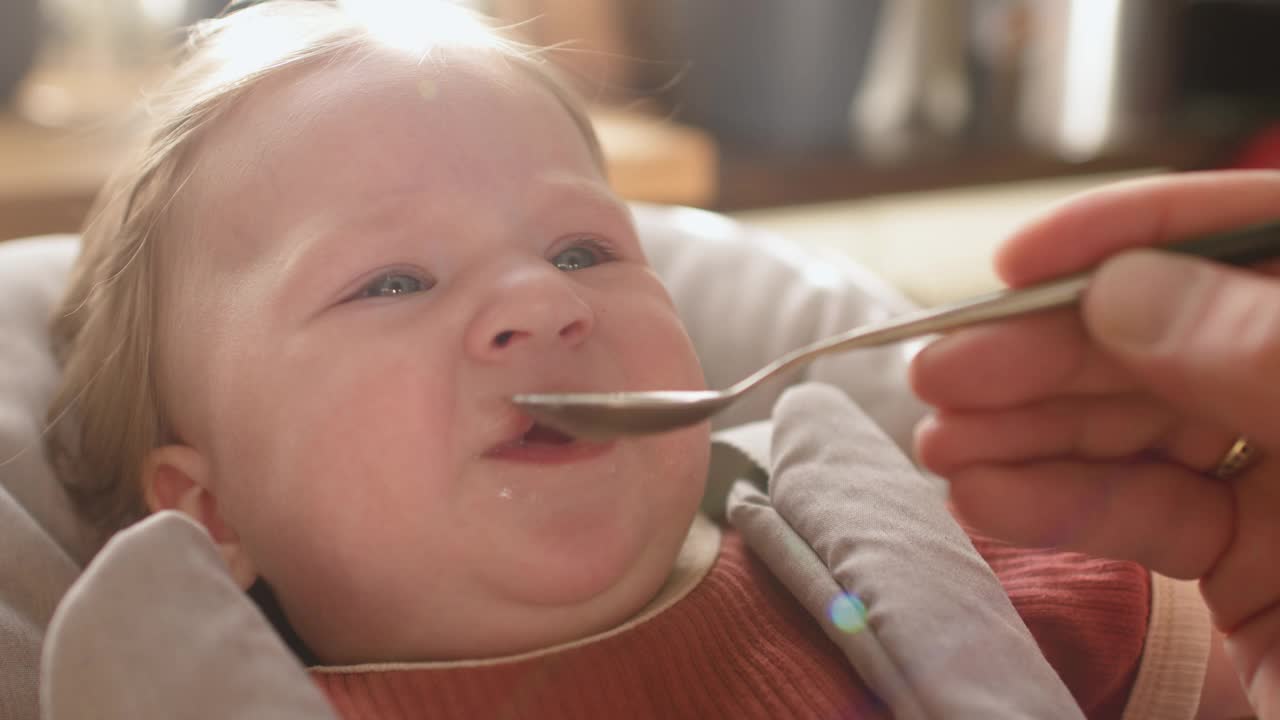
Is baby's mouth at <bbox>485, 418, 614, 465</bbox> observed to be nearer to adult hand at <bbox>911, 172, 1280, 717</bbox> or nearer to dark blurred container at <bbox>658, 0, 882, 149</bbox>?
adult hand at <bbox>911, 172, 1280, 717</bbox>

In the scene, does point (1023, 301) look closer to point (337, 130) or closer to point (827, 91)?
point (337, 130)

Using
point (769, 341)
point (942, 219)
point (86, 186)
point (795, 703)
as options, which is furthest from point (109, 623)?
point (942, 219)

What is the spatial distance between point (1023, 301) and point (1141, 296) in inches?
1.8

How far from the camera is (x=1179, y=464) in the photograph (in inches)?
22.6

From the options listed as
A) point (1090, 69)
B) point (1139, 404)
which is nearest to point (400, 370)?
point (1139, 404)

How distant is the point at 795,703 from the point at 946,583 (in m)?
0.09

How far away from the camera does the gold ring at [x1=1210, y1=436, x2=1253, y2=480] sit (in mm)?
559

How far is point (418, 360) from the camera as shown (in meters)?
0.54

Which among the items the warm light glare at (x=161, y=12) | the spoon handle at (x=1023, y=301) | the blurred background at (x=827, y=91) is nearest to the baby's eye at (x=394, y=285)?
the spoon handle at (x=1023, y=301)

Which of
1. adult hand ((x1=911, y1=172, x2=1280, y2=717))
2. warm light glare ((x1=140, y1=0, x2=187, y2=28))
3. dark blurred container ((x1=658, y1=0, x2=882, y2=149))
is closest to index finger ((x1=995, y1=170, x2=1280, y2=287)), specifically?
adult hand ((x1=911, y1=172, x2=1280, y2=717))

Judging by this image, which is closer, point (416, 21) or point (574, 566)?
point (574, 566)

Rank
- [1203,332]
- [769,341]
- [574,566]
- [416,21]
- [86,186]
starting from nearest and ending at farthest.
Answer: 1. [1203,332]
2. [574,566]
3. [416,21]
4. [769,341]
5. [86,186]

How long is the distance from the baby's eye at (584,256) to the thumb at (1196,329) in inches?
11.5

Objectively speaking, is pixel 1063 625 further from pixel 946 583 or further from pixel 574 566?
pixel 574 566
